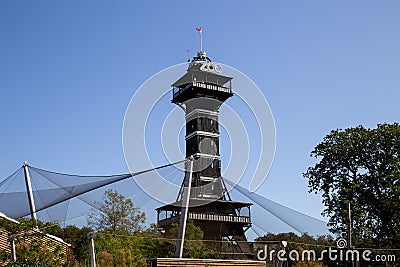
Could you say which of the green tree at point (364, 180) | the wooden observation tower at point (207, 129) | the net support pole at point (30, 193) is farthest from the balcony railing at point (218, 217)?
the net support pole at point (30, 193)

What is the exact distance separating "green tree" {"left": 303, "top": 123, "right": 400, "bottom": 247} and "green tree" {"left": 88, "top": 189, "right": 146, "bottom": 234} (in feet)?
24.0

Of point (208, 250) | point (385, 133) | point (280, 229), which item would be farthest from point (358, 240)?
point (208, 250)

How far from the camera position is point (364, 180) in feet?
64.8

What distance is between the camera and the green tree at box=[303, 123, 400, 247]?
733 inches

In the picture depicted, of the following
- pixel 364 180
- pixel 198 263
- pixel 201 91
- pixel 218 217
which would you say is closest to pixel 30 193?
pixel 198 263

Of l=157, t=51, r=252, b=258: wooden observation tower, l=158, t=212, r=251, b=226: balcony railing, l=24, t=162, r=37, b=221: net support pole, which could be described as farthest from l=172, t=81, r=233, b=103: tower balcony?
l=24, t=162, r=37, b=221: net support pole

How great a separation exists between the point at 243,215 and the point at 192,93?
313 inches

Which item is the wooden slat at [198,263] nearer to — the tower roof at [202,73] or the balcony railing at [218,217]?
the balcony railing at [218,217]

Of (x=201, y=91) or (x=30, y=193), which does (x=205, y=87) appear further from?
(x=30, y=193)

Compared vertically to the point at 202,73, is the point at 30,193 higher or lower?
lower

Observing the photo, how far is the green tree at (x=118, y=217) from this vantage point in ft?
54.5

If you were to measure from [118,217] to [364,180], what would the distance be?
9446mm

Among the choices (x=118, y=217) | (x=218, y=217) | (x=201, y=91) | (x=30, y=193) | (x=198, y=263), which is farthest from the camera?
(x=201, y=91)

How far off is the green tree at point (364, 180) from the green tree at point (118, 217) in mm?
7304
